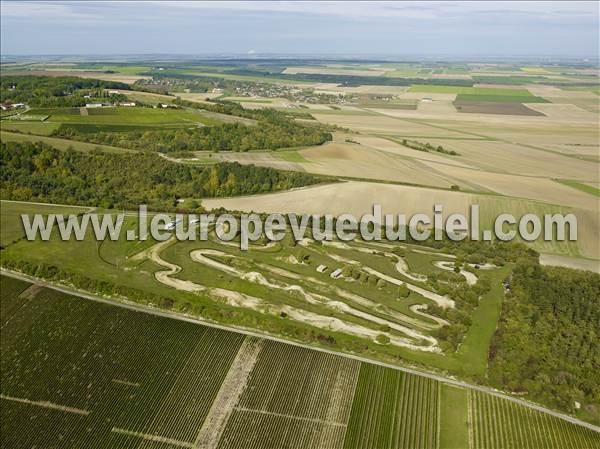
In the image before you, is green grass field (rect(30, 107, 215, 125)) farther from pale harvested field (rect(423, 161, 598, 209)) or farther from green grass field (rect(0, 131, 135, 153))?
pale harvested field (rect(423, 161, 598, 209))

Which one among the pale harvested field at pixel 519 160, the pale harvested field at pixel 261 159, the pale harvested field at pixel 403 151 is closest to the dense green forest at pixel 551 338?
the pale harvested field at pixel 519 160

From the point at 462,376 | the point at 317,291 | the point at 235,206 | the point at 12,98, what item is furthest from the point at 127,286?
the point at 12,98

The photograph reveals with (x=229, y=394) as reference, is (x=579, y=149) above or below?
above

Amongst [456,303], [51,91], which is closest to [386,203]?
[456,303]

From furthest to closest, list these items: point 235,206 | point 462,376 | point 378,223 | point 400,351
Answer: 1. point 235,206
2. point 378,223
3. point 400,351
4. point 462,376

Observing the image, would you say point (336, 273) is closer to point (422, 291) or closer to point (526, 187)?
point (422, 291)

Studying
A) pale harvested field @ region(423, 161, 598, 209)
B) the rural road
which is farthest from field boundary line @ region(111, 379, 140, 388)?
pale harvested field @ region(423, 161, 598, 209)

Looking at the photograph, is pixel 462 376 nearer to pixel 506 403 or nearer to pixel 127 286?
pixel 506 403
